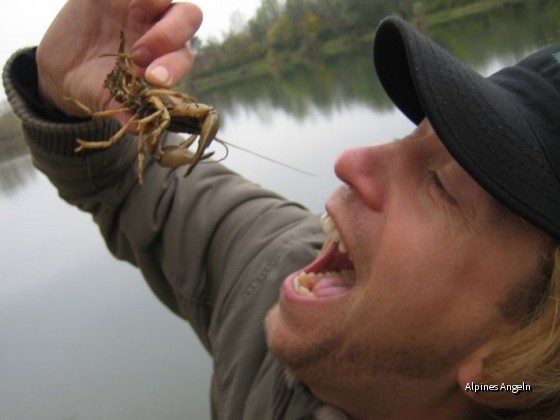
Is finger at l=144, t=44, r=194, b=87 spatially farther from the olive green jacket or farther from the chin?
the chin

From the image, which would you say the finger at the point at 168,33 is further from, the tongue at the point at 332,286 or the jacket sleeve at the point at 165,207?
the tongue at the point at 332,286

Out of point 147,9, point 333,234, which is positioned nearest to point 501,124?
point 333,234

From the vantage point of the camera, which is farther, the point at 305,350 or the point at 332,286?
the point at 332,286

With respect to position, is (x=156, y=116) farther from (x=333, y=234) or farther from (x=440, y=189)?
(x=440, y=189)

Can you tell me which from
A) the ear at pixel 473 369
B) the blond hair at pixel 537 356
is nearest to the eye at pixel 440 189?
the blond hair at pixel 537 356

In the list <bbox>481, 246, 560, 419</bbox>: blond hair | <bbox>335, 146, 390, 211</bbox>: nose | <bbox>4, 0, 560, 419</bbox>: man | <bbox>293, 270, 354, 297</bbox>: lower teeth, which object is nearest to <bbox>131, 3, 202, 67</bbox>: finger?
<bbox>4, 0, 560, 419</bbox>: man

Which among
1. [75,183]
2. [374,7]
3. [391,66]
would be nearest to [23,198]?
[75,183]
